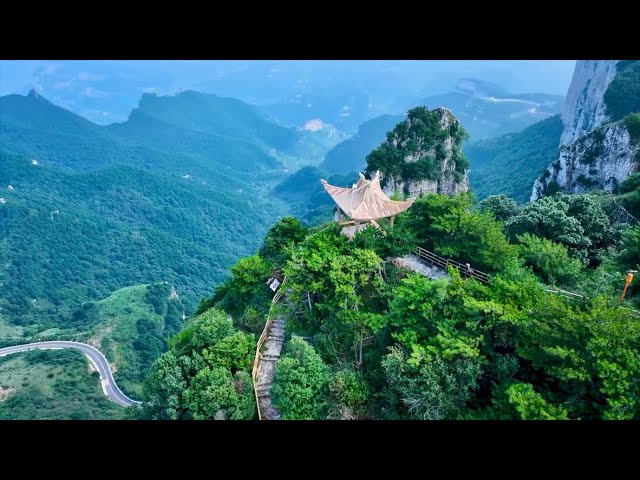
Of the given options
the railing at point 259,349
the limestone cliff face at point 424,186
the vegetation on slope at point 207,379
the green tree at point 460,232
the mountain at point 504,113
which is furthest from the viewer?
the mountain at point 504,113

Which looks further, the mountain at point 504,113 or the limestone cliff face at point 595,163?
the mountain at point 504,113

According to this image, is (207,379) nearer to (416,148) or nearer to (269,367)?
(269,367)

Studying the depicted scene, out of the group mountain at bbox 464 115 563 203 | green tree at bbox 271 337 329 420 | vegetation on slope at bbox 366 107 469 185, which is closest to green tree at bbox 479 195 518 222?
vegetation on slope at bbox 366 107 469 185

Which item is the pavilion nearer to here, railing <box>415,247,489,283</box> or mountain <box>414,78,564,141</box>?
railing <box>415,247,489,283</box>

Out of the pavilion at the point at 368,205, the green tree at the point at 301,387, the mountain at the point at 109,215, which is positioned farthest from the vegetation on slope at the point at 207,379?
the mountain at the point at 109,215

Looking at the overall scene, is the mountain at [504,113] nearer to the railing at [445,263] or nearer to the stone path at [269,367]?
the railing at [445,263]
